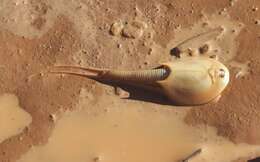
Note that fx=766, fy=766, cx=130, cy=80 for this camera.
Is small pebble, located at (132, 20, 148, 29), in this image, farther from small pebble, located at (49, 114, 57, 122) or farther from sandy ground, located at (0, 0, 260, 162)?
small pebble, located at (49, 114, 57, 122)

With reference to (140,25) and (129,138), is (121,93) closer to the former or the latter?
(129,138)

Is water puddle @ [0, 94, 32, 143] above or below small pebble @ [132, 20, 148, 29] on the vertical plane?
below

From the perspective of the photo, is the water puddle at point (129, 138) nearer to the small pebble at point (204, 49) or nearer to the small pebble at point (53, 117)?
the small pebble at point (53, 117)

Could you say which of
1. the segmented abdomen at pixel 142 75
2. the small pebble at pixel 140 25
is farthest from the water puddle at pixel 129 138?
the small pebble at pixel 140 25

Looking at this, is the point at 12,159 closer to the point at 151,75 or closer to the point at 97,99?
the point at 97,99

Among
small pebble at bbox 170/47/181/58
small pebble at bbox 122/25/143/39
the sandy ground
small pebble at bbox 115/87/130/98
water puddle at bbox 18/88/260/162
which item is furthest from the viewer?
small pebble at bbox 122/25/143/39

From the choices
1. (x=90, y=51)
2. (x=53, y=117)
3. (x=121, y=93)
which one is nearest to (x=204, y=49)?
(x=121, y=93)

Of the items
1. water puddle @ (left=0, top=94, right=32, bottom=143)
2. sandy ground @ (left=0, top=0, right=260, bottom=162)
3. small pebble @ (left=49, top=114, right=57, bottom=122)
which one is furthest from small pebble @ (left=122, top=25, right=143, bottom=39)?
water puddle @ (left=0, top=94, right=32, bottom=143)
